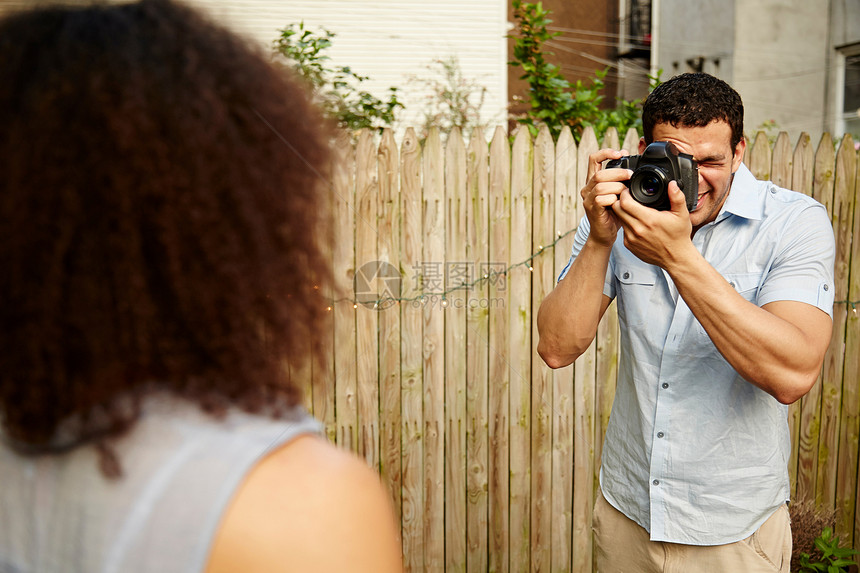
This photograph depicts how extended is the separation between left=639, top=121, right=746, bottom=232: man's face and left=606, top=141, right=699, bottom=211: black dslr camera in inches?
3.0

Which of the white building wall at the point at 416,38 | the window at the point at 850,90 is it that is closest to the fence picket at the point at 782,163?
the window at the point at 850,90

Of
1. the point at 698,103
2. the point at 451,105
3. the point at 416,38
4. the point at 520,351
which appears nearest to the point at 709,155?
the point at 698,103

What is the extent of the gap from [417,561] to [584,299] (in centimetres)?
177

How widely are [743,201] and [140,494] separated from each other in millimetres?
1385

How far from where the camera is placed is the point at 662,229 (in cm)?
135

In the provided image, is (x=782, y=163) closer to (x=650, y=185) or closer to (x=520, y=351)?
(x=520, y=351)

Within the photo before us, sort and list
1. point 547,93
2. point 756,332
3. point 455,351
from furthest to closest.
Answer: point 547,93
point 455,351
point 756,332

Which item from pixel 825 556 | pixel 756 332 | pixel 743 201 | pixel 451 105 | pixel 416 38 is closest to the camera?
pixel 756 332

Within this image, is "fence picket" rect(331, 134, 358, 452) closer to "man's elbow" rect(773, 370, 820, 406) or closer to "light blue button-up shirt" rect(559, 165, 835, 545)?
"light blue button-up shirt" rect(559, 165, 835, 545)

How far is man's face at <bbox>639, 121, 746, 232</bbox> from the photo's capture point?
1499 millimetres

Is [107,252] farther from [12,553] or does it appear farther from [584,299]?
[584,299]

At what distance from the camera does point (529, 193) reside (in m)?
2.82

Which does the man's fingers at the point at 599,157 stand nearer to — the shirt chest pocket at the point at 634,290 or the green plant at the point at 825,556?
the shirt chest pocket at the point at 634,290

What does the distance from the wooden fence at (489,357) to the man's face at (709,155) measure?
1.29 metres
